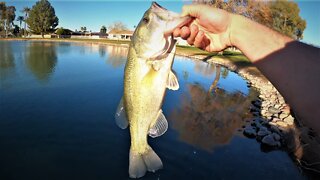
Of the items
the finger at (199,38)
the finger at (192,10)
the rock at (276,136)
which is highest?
the finger at (192,10)

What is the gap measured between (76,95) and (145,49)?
12.8m

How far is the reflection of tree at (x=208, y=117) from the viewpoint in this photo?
10.5 meters

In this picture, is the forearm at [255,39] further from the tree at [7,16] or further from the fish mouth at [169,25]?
the tree at [7,16]

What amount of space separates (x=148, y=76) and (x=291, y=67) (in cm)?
152

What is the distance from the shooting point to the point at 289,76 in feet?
6.88

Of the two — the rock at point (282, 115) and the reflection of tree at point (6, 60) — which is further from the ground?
the rock at point (282, 115)

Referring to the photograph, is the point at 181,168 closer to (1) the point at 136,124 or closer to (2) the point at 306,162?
(2) the point at 306,162

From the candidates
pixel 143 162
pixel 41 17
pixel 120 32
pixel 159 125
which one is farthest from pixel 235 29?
pixel 120 32

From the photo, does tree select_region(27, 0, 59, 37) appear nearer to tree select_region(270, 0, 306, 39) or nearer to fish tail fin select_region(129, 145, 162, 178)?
tree select_region(270, 0, 306, 39)

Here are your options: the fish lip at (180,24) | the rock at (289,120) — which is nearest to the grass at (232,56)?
the rock at (289,120)

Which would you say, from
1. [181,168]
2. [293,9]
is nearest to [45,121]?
[181,168]

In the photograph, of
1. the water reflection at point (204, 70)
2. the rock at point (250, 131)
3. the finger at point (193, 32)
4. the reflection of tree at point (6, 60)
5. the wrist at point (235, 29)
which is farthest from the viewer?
the water reflection at point (204, 70)

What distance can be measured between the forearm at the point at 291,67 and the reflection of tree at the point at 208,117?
752 centimetres

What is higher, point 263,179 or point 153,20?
point 153,20
